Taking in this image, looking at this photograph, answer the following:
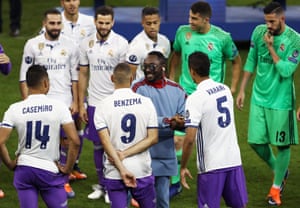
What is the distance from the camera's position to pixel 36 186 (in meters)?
7.46

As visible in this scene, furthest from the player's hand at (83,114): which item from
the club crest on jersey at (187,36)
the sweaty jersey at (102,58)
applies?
the club crest on jersey at (187,36)

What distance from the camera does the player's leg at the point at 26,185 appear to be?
291 inches

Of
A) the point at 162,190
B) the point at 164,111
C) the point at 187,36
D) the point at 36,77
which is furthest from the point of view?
the point at 187,36

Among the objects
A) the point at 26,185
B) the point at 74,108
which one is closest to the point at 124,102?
the point at 26,185

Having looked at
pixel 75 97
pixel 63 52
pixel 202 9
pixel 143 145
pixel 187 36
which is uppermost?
→ pixel 202 9

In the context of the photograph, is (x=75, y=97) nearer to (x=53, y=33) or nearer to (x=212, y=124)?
(x=53, y=33)

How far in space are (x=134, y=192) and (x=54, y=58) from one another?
2.25 metres

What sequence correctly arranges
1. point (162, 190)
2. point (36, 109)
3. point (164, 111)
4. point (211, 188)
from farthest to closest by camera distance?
1. point (162, 190)
2. point (164, 111)
3. point (211, 188)
4. point (36, 109)

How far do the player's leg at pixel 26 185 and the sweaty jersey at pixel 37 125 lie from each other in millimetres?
59

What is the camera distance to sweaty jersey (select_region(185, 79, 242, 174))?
295 inches

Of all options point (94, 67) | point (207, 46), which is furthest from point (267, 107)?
point (94, 67)

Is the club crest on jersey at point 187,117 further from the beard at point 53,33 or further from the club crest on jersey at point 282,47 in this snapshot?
the beard at point 53,33

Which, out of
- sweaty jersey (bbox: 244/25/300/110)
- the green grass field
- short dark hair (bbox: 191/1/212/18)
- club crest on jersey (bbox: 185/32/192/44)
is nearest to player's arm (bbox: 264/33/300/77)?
sweaty jersey (bbox: 244/25/300/110)

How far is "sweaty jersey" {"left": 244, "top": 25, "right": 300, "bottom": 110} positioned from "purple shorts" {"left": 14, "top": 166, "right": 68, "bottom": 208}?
2.73m
